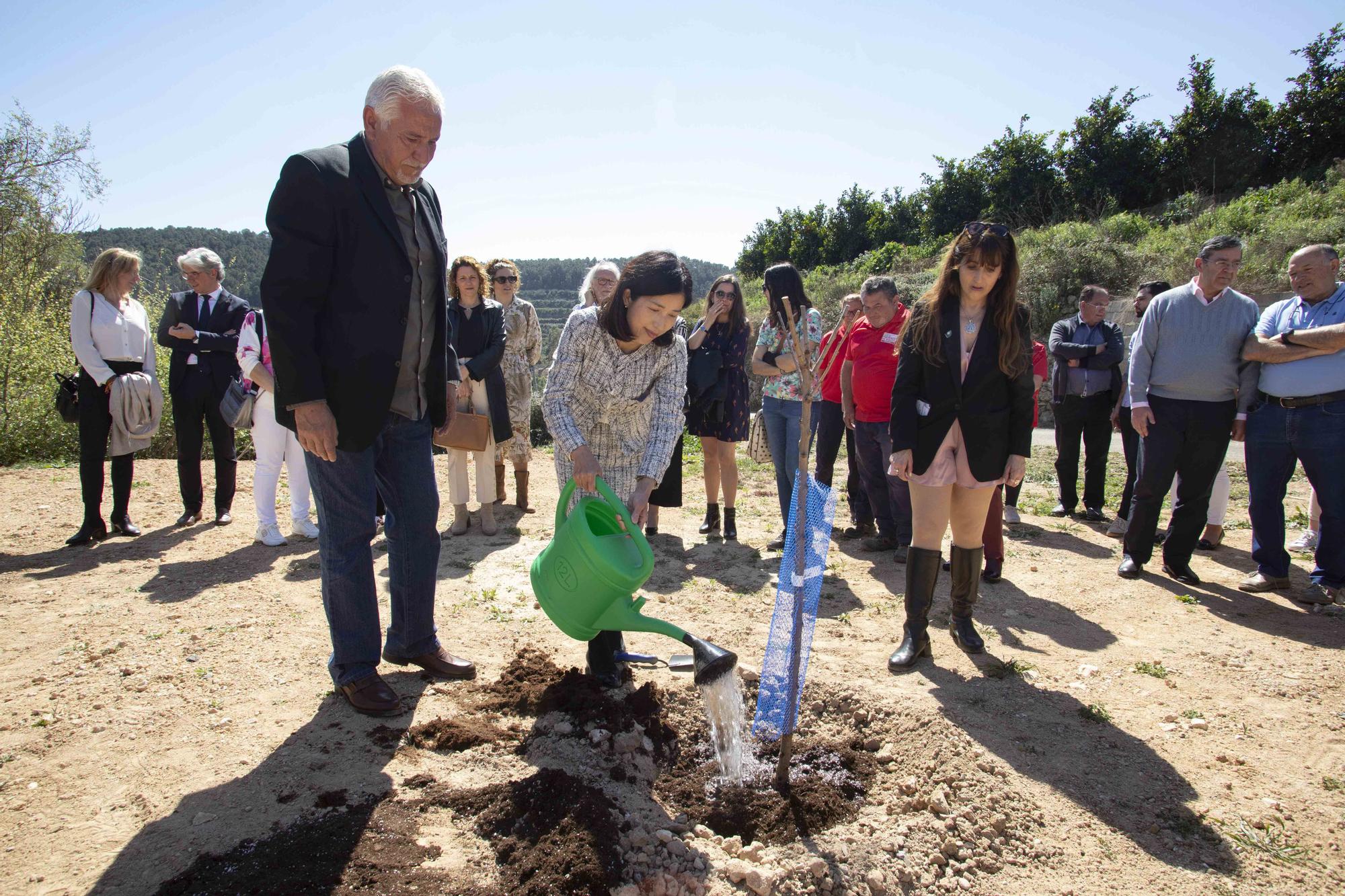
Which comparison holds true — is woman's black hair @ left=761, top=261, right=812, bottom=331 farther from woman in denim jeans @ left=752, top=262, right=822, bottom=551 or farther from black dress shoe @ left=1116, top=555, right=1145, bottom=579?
black dress shoe @ left=1116, top=555, right=1145, bottom=579

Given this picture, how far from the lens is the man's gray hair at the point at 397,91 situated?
2.50 metres

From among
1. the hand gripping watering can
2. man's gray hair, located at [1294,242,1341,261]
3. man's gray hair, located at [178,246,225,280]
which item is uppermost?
man's gray hair, located at [178,246,225,280]

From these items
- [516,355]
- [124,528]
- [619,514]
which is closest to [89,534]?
[124,528]

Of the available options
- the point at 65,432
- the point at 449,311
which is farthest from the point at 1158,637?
the point at 65,432

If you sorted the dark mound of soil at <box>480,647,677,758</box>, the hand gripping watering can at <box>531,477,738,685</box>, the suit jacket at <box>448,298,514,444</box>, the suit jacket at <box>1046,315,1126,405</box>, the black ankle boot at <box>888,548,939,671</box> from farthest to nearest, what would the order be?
the suit jacket at <box>1046,315,1126,405</box> → the suit jacket at <box>448,298,514,444</box> → the black ankle boot at <box>888,548,939,671</box> → the dark mound of soil at <box>480,647,677,758</box> → the hand gripping watering can at <box>531,477,738,685</box>

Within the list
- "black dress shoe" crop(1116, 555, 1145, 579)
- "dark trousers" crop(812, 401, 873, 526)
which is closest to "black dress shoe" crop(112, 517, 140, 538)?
"dark trousers" crop(812, 401, 873, 526)

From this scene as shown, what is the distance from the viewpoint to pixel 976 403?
324cm

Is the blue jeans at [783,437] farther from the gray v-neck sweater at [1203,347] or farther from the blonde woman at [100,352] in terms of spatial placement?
the blonde woman at [100,352]

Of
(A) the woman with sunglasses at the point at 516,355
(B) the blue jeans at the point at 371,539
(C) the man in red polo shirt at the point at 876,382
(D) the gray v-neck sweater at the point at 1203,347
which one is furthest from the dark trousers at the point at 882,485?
(B) the blue jeans at the point at 371,539

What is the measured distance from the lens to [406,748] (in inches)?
103

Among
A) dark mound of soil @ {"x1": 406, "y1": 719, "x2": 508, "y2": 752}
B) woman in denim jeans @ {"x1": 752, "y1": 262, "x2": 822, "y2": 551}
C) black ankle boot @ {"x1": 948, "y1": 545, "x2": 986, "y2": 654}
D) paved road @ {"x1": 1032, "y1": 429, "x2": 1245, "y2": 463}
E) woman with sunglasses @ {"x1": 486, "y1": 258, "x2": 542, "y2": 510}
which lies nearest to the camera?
dark mound of soil @ {"x1": 406, "y1": 719, "x2": 508, "y2": 752}

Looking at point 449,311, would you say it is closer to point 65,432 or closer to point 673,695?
point 673,695

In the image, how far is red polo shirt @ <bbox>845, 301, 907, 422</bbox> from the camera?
493cm

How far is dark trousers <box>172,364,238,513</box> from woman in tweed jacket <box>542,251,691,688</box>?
3772 millimetres
